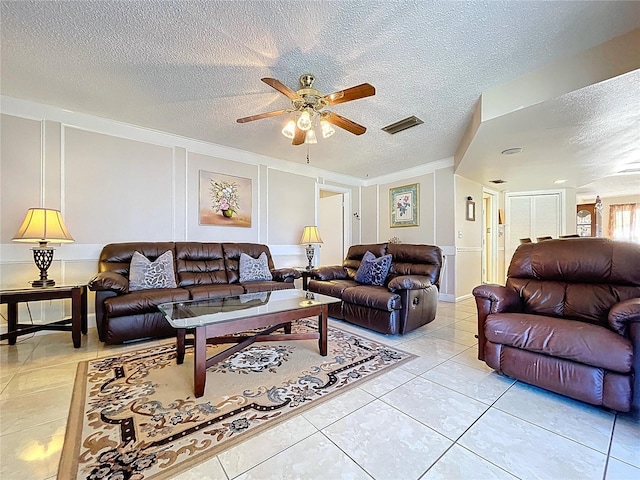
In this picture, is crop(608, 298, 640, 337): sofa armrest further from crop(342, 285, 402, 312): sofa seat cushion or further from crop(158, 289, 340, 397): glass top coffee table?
crop(158, 289, 340, 397): glass top coffee table

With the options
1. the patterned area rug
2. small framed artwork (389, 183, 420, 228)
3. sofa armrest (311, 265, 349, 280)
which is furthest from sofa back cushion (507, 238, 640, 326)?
small framed artwork (389, 183, 420, 228)

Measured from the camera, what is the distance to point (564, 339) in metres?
1.66

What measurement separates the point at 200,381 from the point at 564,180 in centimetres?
689

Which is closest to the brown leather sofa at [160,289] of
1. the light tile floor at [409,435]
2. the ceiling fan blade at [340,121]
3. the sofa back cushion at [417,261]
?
the light tile floor at [409,435]

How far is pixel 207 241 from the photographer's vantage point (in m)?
4.07

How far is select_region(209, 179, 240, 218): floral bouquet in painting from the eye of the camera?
4082 mm

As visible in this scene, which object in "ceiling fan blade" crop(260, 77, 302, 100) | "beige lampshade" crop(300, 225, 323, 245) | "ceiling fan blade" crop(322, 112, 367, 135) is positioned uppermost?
"ceiling fan blade" crop(260, 77, 302, 100)

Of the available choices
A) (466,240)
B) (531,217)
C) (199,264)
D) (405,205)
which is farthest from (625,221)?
(199,264)

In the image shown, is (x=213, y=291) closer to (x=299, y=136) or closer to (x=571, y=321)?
(x=299, y=136)

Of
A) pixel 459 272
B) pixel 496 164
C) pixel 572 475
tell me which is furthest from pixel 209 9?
pixel 459 272

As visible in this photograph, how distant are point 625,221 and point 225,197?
1109 centimetres

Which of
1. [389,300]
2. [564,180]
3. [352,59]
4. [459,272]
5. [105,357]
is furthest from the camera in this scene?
[564,180]

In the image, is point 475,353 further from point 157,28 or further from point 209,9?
point 157,28

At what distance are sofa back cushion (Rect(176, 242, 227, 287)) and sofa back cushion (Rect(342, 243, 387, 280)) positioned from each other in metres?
1.82
